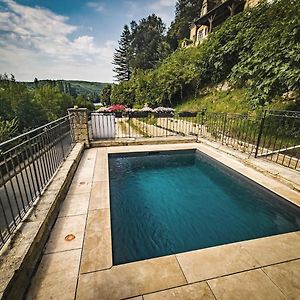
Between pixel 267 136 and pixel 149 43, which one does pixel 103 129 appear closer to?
pixel 267 136

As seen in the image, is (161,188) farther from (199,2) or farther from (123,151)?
(199,2)

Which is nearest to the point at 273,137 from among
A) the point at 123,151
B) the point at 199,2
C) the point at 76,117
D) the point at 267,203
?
the point at 267,203

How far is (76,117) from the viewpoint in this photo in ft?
19.1

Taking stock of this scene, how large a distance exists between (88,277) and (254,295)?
1564mm

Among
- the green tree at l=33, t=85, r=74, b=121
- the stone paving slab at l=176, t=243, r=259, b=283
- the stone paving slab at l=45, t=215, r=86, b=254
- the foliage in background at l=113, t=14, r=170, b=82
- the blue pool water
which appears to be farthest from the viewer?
the foliage in background at l=113, t=14, r=170, b=82

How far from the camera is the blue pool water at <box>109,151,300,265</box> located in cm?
260

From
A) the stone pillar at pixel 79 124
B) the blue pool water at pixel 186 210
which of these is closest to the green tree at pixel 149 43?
the stone pillar at pixel 79 124

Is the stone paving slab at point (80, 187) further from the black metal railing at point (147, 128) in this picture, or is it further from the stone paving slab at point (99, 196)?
the black metal railing at point (147, 128)

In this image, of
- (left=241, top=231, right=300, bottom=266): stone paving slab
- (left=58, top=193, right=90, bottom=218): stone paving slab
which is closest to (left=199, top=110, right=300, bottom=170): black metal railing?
(left=241, top=231, right=300, bottom=266): stone paving slab

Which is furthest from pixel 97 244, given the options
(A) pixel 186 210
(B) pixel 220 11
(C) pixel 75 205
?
(B) pixel 220 11

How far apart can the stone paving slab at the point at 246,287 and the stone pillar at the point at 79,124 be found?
5477 mm

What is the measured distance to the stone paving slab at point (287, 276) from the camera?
1653mm

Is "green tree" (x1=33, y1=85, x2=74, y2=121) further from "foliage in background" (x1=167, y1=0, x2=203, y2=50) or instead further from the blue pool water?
"foliage in background" (x1=167, y1=0, x2=203, y2=50)

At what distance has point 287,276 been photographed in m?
1.80
